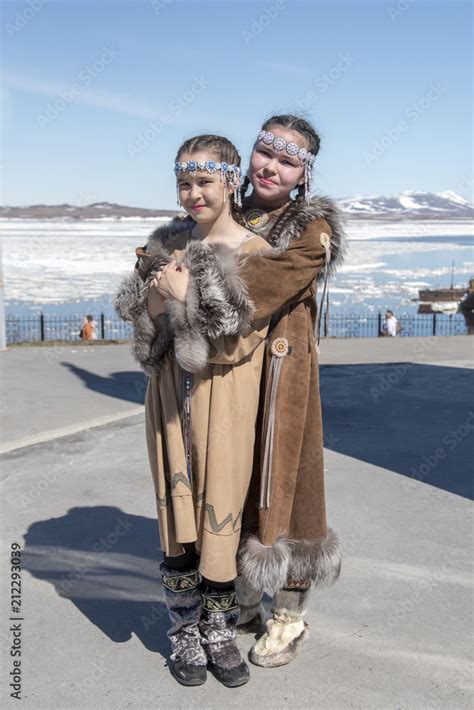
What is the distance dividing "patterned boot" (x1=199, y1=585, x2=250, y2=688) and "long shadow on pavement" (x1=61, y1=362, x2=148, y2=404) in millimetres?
5615

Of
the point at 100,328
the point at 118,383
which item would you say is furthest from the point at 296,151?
the point at 100,328

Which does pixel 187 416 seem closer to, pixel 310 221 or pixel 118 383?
pixel 310 221

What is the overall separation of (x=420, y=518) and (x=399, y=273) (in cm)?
8513

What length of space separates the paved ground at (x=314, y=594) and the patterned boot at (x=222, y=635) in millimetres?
55

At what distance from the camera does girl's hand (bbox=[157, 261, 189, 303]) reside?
2805 mm

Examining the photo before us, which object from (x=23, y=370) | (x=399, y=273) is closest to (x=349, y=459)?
(x=23, y=370)

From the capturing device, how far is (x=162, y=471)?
304cm

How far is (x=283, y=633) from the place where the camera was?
3.30 meters

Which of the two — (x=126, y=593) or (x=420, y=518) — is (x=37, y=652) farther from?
(x=420, y=518)

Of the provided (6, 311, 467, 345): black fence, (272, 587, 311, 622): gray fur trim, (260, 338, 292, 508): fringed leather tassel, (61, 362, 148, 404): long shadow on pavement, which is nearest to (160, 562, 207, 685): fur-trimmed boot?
(272, 587, 311, 622): gray fur trim

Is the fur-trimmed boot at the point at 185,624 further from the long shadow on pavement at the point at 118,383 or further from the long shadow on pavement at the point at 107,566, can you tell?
the long shadow on pavement at the point at 118,383

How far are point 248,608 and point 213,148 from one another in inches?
77.8

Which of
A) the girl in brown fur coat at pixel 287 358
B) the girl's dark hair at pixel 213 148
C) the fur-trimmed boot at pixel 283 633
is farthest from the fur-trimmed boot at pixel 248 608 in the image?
the girl's dark hair at pixel 213 148

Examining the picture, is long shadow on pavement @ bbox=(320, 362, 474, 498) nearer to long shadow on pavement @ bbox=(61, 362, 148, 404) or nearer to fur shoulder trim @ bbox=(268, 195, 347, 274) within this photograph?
long shadow on pavement @ bbox=(61, 362, 148, 404)
